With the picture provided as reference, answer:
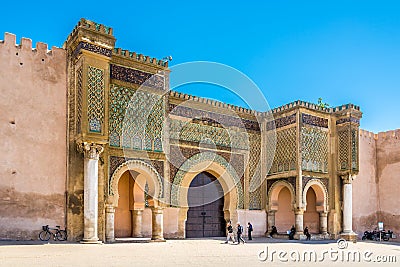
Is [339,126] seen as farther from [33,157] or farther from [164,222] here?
[33,157]

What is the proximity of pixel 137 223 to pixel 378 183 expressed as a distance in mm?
13619

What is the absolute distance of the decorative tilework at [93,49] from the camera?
12.4 m

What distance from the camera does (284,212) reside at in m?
19.5

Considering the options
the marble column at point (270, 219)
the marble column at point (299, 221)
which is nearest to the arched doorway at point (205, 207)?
the marble column at point (270, 219)

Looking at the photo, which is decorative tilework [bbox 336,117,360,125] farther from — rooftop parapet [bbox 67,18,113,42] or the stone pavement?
rooftop parapet [bbox 67,18,113,42]

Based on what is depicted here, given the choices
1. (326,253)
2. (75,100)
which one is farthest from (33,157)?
(326,253)

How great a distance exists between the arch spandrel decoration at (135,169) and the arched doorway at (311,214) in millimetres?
8335

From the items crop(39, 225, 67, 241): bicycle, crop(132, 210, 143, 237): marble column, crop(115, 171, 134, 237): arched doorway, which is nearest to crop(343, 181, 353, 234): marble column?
crop(132, 210, 143, 237): marble column

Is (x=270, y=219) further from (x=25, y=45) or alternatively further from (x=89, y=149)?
(x=25, y=45)

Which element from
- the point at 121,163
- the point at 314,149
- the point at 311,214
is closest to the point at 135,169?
the point at 121,163

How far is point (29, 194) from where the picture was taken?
11844 millimetres

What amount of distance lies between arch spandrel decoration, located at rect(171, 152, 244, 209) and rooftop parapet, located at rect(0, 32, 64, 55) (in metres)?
5.94

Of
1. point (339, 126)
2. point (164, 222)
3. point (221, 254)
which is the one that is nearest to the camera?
point (221, 254)

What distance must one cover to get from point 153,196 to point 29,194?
155 inches
